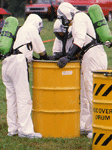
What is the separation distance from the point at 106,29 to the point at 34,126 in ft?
5.80

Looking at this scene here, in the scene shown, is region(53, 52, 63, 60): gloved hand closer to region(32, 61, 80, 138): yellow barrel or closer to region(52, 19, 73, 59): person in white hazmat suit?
region(52, 19, 73, 59): person in white hazmat suit

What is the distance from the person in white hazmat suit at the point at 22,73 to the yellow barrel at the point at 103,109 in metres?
1.20

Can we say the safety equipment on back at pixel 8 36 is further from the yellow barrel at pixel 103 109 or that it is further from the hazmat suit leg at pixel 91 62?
the yellow barrel at pixel 103 109

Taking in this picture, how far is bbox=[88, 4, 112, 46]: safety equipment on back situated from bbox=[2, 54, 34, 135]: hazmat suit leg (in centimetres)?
118

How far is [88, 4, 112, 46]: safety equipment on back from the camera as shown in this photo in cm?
568

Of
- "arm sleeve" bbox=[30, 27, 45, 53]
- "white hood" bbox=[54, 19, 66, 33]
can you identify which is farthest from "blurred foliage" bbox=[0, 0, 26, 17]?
"arm sleeve" bbox=[30, 27, 45, 53]

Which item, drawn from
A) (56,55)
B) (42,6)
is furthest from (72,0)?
(56,55)

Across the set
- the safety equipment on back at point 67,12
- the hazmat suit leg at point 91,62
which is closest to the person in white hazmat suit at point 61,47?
the safety equipment on back at point 67,12

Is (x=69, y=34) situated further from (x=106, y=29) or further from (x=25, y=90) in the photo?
(x=25, y=90)

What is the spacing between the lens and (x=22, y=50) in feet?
18.4

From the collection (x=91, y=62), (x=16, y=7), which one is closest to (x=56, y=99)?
(x=91, y=62)

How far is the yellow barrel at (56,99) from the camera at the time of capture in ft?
18.0

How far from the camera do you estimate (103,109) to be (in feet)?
15.3

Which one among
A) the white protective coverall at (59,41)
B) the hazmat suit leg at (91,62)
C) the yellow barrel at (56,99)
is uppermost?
the white protective coverall at (59,41)
